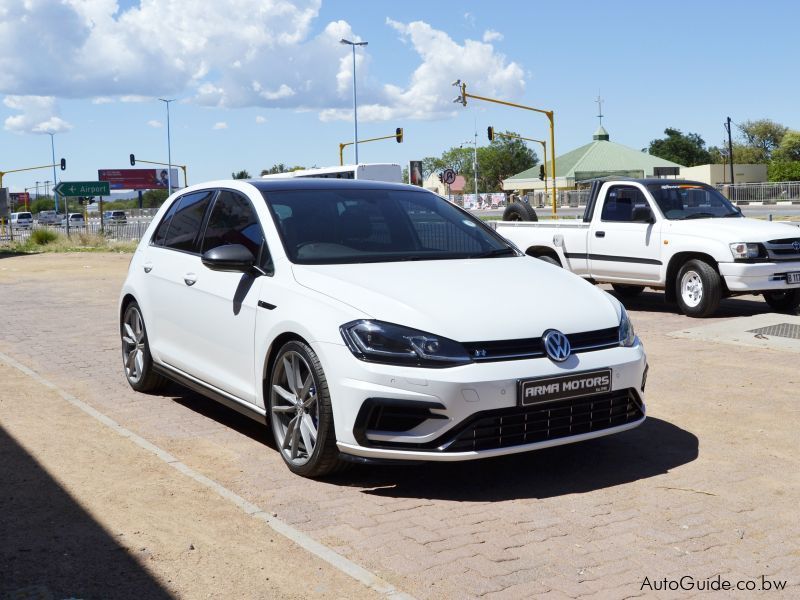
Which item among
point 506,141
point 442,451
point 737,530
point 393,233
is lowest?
point 737,530

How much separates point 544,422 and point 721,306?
902cm

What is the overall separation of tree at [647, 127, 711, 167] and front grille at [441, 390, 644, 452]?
132949 mm

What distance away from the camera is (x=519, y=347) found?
4.95 m

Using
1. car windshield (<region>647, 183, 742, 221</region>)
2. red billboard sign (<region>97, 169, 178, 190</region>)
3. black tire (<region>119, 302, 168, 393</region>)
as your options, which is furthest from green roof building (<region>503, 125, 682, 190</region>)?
black tire (<region>119, 302, 168, 393</region>)

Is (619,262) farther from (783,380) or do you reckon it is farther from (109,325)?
(109,325)

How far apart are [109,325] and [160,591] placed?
9.21 m

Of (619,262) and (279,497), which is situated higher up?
(619,262)

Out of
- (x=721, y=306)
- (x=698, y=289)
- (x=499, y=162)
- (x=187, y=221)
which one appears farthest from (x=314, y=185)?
(x=499, y=162)

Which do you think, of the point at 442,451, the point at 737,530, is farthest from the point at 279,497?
the point at 737,530

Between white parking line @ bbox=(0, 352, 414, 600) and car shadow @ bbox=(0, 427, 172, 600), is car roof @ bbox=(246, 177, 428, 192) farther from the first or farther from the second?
car shadow @ bbox=(0, 427, 172, 600)

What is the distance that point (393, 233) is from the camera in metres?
6.21

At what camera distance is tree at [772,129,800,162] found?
352 ft

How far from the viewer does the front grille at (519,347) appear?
4867 mm

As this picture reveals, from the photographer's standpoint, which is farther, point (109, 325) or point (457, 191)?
point (457, 191)
